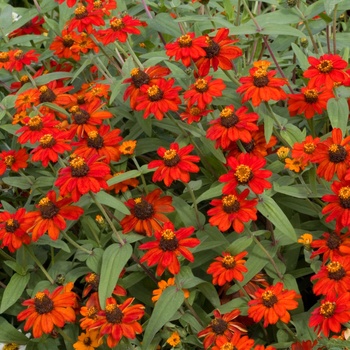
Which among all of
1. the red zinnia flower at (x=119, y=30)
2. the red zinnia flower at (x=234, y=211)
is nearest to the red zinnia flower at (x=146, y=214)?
the red zinnia flower at (x=234, y=211)

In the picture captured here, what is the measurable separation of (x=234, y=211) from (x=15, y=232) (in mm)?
638

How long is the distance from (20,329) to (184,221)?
64 centimetres

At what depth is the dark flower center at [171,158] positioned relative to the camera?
6.82ft

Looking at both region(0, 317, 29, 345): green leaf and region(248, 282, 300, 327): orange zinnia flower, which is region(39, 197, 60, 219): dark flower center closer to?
region(0, 317, 29, 345): green leaf

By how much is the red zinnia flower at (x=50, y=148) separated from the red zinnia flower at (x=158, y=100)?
0.77 ft

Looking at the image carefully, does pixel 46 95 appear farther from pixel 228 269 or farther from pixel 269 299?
pixel 269 299

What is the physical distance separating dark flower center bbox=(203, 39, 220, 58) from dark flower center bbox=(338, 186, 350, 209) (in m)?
0.59

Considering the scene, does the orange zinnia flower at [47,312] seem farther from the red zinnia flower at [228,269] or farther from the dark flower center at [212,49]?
the dark flower center at [212,49]

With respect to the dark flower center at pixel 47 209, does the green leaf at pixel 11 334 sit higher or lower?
lower

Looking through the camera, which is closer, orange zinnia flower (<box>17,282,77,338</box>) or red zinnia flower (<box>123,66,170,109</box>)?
orange zinnia flower (<box>17,282,77,338</box>)

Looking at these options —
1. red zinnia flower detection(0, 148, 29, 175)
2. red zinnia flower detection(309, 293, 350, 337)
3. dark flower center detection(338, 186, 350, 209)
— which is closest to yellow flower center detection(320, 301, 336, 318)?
red zinnia flower detection(309, 293, 350, 337)

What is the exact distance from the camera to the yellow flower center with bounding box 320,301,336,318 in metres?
1.78

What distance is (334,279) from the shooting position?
1854 millimetres

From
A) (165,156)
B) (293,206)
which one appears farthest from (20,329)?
(293,206)
